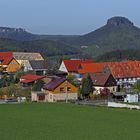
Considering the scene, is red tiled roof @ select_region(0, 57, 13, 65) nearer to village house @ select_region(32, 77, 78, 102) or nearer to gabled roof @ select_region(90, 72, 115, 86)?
gabled roof @ select_region(90, 72, 115, 86)

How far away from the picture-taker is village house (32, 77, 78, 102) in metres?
29.8

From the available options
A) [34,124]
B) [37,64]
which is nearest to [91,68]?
[37,64]

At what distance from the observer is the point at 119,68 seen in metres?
37.8

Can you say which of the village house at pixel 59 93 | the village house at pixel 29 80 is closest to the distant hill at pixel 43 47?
the village house at pixel 29 80

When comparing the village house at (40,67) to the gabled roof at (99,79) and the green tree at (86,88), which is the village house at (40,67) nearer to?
the gabled roof at (99,79)

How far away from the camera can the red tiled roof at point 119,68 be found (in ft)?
122

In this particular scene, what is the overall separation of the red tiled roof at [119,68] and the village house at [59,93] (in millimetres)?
7175

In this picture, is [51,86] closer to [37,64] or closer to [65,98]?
[65,98]

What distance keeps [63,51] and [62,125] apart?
9100cm

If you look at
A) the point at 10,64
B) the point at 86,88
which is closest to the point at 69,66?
the point at 10,64

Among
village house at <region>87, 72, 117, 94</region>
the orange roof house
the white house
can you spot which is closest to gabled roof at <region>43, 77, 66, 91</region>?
village house at <region>87, 72, 117, 94</region>

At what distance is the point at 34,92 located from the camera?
3031 cm

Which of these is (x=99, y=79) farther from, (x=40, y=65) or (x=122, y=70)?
(x=40, y=65)

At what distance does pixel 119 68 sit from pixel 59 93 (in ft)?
30.6
